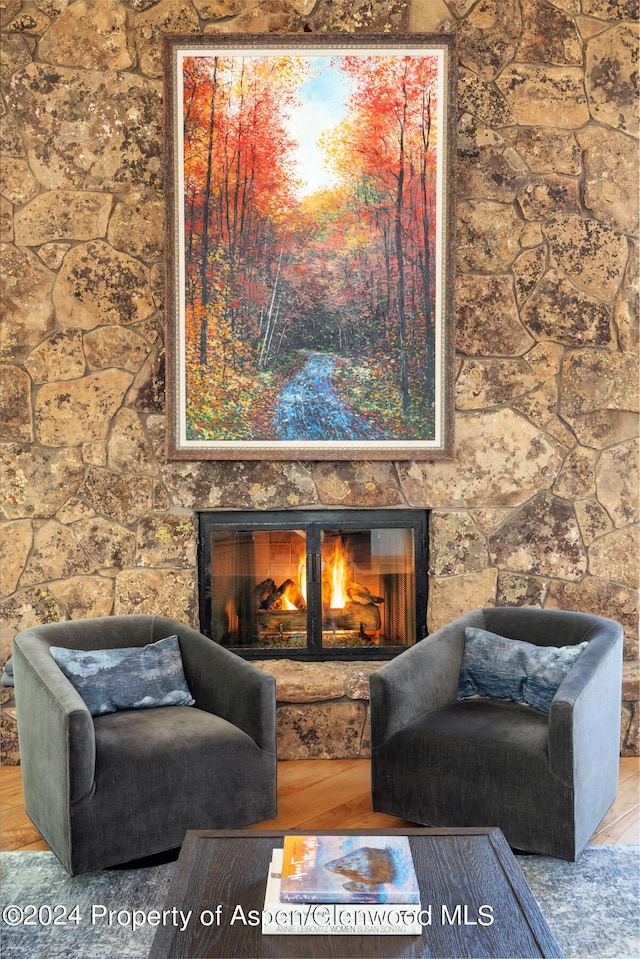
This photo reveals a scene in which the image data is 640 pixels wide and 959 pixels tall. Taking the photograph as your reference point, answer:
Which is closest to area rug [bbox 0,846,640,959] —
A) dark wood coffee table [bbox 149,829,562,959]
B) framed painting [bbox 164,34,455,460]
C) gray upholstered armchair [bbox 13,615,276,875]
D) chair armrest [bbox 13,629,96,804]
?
gray upholstered armchair [bbox 13,615,276,875]

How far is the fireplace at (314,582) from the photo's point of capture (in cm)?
381

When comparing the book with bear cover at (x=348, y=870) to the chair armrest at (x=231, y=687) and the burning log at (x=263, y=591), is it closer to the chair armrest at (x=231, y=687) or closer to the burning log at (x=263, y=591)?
the chair armrest at (x=231, y=687)

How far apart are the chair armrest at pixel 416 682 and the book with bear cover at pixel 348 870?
81cm

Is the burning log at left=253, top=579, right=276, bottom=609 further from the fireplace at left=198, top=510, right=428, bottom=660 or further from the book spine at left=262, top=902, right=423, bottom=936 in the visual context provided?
the book spine at left=262, top=902, right=423, bottom=936

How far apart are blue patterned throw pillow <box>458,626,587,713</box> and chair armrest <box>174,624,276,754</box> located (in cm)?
81

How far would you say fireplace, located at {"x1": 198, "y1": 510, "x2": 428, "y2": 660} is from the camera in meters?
3.81

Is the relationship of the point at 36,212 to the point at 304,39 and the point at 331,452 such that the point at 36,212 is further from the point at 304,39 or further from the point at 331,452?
the point at 331,452

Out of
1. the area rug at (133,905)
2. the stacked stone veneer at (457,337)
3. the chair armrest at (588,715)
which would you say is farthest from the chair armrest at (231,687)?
the chair armrest at (588,715)

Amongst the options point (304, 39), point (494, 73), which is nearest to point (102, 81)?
point (304, 39)

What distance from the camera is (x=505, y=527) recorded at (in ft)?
12.4

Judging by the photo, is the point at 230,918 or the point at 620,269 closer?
the point at 230,918

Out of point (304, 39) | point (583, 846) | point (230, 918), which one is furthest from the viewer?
point (304, 39)

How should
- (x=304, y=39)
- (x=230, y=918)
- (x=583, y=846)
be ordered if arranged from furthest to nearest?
(x=304, y=39)
(x=583, y=846)
(x=230, y=918)

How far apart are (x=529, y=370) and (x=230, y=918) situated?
2.64 meters
